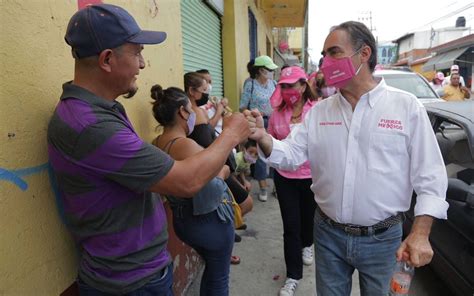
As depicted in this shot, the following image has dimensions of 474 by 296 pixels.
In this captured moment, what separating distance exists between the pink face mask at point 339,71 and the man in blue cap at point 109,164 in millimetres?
729

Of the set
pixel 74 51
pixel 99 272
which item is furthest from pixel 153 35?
pixel 99 272

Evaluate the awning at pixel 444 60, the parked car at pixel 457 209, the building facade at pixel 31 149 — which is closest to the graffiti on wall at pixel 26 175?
the building facade at pixel 31 149

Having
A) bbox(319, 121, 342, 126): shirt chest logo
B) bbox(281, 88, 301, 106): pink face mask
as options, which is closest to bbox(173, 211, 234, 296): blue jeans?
bbox(319, 121, 342, 126): shirt chest logo

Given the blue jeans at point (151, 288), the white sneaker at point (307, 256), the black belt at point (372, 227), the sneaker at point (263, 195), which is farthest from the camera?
the sneaker at point (263, 195)

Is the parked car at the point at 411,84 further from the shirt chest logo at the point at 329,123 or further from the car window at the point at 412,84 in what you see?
the shirt chest logo at the point at 329,123

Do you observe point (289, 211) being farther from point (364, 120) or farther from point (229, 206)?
point (364, 120)

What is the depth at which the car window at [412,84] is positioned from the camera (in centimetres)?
764

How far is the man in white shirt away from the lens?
5.77 feet

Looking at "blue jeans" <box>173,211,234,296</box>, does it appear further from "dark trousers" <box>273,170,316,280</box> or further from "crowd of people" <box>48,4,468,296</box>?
"dark trousers" <box>273,170,316,280</box>

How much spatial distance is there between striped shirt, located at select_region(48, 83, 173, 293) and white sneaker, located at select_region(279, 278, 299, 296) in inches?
72.0

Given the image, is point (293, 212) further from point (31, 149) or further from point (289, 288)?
point (31, 149)

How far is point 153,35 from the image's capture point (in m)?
1.52

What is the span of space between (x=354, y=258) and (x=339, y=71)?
97 cm

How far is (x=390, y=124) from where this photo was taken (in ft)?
5.96
